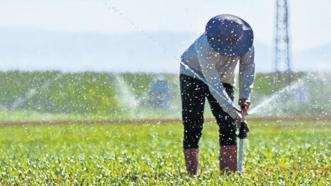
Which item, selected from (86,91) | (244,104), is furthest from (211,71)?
(86,91)

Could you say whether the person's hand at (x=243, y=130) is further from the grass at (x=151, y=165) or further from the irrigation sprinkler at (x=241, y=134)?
the grass at (x=151, y=165)

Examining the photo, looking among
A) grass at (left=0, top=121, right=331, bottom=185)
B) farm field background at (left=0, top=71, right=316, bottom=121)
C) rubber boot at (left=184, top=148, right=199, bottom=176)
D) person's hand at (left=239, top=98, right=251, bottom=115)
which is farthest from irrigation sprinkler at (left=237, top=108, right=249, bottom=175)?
farm field background at (left=0, top=71, right=316, bottom=121)

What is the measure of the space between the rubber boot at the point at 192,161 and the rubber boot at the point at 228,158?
0.79 feet

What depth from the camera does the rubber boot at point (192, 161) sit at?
1064 cm

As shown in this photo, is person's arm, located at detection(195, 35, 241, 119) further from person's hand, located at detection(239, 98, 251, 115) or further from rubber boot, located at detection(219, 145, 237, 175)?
rubber boot, located at detection(219, 145, 237, 175)

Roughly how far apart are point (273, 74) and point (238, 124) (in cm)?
3029

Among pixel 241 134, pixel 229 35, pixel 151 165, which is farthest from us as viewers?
pixel 151 165

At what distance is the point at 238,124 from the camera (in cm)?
1055

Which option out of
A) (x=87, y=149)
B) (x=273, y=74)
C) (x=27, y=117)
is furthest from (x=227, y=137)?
(x=273, y=74)

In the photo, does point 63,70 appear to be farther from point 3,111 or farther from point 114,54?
point 114,54

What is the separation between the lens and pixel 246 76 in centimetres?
1047

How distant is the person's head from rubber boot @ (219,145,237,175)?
0.99 m

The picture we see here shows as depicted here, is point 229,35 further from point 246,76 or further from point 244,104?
point 244,104

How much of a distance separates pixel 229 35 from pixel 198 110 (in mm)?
897
